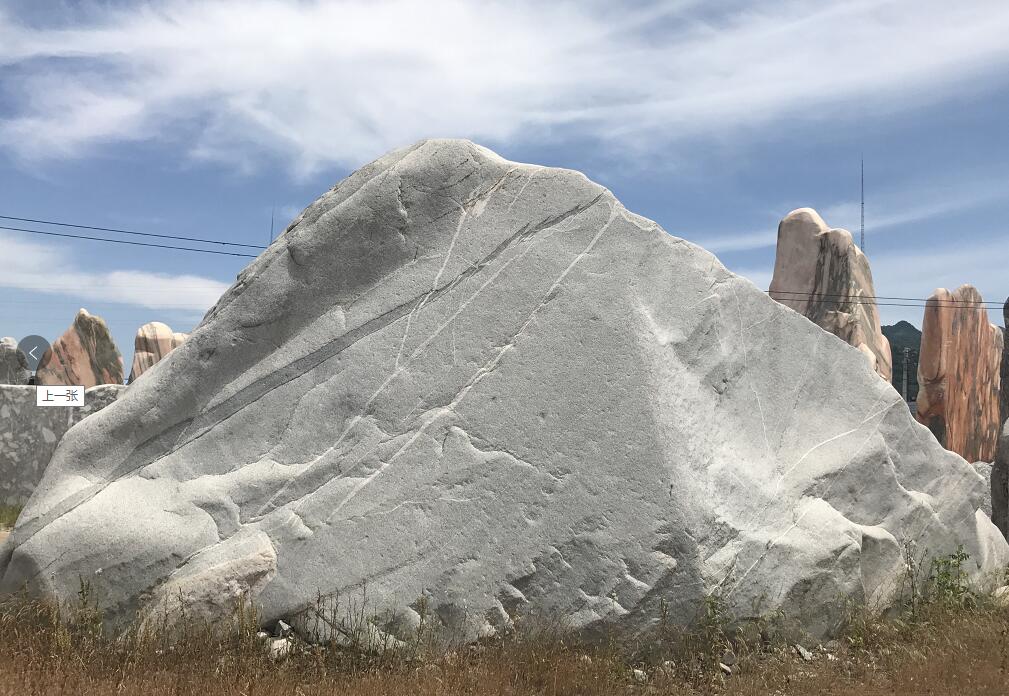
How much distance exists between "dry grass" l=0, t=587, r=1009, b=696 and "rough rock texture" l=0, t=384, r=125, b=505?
21.5ft

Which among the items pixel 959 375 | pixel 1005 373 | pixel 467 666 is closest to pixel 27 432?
pixel 467 666

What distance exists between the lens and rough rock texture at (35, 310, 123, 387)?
19.4 m

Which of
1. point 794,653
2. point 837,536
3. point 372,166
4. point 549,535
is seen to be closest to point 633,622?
point 549,535

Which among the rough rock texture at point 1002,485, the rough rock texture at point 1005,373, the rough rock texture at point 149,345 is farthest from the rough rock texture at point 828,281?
the rough rock texture at point 149,345

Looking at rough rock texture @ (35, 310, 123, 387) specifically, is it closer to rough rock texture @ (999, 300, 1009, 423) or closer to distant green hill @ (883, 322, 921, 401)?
rough rock texture @ (999, 300, 1009, 423)

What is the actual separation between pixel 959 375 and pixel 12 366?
1736cm

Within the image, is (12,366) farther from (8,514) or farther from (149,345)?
(8,514)

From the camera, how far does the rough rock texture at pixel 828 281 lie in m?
15.0

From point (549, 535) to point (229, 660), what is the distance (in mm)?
1834

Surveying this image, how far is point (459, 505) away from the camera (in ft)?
17.4

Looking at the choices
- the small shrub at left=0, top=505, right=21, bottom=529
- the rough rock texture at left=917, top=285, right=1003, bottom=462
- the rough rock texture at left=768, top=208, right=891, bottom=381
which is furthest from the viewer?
the rough rock texture at left=917, top=285, right=1003, bottom=462

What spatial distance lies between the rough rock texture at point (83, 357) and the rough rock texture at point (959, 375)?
1603cm

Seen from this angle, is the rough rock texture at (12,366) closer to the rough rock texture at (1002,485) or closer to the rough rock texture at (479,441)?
the rough rock texture at (479,441)

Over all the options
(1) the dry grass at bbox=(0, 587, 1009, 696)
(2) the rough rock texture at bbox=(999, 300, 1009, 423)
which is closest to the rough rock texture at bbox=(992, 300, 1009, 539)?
(1) the dry grass at bbox=(0, 587, 1009, 696)
